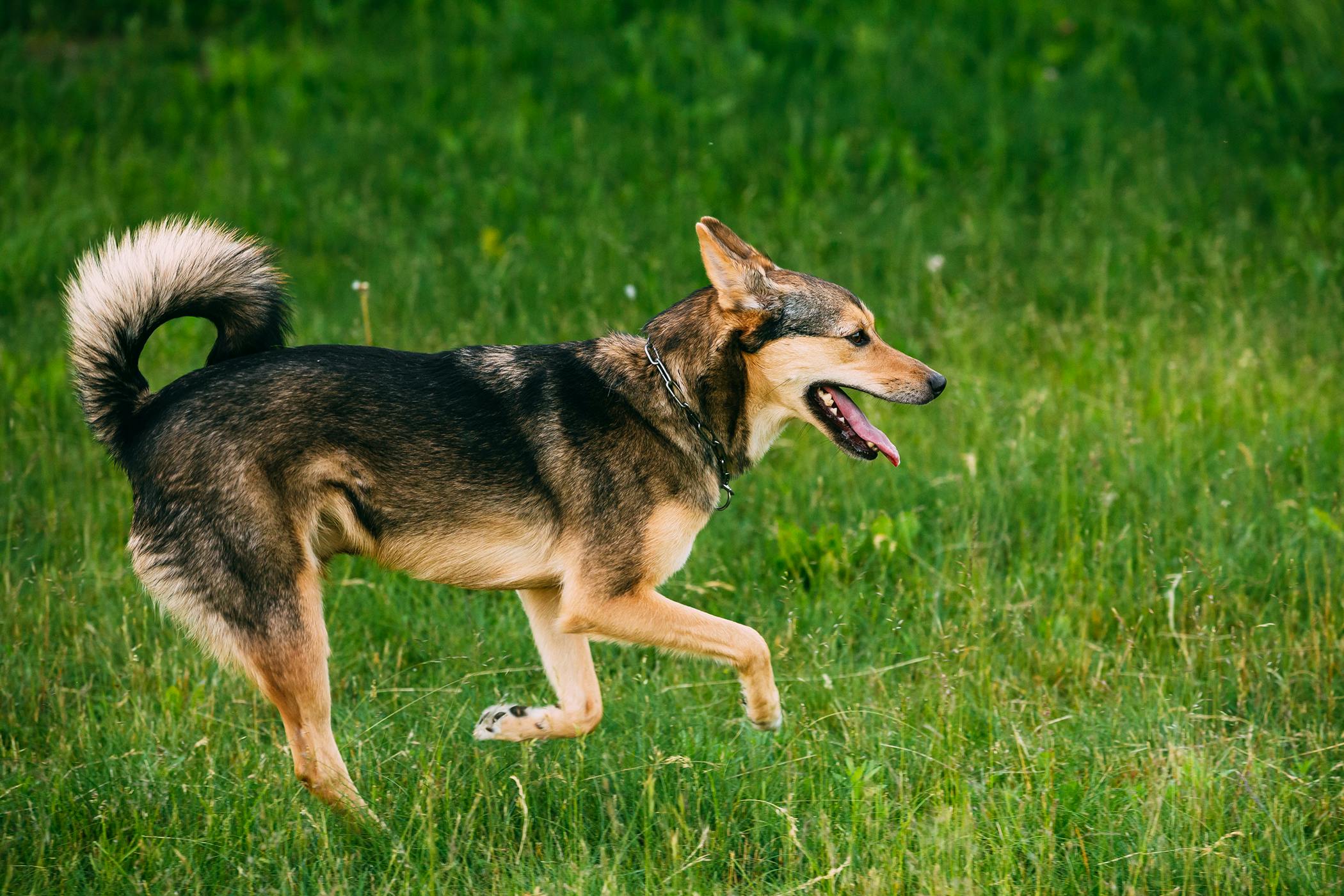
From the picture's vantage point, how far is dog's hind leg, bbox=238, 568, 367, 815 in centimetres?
401

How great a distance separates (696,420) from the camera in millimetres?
4605

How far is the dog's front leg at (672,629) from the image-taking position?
4.34 m

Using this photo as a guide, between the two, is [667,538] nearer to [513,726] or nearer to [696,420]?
[696,420]

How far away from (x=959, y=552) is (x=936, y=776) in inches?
67.0

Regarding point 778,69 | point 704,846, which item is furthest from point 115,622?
point 778,69

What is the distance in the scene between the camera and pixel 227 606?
399 cm

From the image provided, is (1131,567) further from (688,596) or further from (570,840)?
(570,840)

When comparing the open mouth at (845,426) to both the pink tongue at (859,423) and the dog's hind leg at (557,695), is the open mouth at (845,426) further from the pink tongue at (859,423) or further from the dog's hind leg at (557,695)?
the dog's hind leg at (557,695)

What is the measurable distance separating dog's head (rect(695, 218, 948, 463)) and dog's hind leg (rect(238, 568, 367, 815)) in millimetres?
1712

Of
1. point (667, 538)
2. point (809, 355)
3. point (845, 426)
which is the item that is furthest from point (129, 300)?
point (845, 426)

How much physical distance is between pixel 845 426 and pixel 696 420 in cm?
54

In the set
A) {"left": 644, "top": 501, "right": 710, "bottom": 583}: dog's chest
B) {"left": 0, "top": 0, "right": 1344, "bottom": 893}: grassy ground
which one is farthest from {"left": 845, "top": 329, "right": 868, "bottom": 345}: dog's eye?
{"left": 0, "top": 0, "right": 1344, "bottom": 893}: grassy ground

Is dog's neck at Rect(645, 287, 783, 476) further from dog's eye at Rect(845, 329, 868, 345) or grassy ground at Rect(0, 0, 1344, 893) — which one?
grassy ground at Rect(0, 0, 1344, 893)

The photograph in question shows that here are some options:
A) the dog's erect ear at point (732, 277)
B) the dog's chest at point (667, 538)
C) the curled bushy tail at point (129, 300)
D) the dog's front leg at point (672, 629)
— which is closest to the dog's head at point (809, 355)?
the dog's erect ear at point (732, 277)
